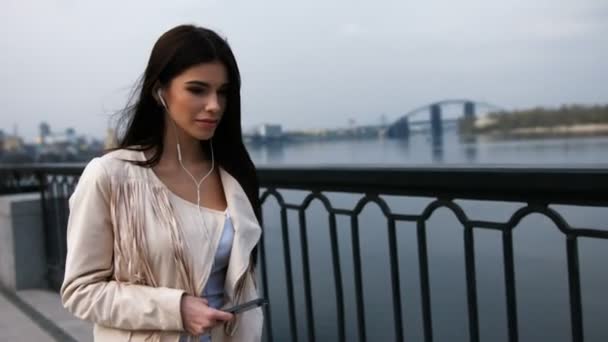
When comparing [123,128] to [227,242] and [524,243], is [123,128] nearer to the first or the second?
[227,242]

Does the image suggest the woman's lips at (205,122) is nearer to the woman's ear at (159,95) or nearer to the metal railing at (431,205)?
the woman's ear at (159,95)

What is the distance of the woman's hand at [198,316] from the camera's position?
1.44 metres

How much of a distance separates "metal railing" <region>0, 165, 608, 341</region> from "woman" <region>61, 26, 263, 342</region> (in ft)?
2.29

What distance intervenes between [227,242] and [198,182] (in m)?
0.21

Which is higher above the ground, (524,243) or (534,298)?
(524,243)

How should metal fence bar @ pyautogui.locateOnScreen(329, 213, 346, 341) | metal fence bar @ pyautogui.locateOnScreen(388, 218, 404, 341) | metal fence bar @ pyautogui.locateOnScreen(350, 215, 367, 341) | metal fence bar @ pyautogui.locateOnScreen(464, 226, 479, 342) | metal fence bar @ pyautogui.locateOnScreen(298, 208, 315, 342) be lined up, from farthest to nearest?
metal fence bar @ pyautogui.locateOnScreen(298, 208, 315, 342), metal fence bar @ pyautogui.locateOnScreen(329, 213, 346, 341), metal fence bar @ pyautogui.locateOnScreen(350, 215, 367, 341), metal fence bar @ pyautogui.locateOnScreen(388, 218, 404, 341), metal fence bar @ pyautogui.locateOnScreen(464, 226, 479, 342)

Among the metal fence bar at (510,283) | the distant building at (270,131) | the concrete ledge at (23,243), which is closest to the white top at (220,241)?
the metal fence bar at (510,283)

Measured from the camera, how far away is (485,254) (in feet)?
7.64

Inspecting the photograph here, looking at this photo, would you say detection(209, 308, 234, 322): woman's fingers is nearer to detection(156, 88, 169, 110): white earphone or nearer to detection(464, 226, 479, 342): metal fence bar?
detection(156, 88, 169, 110): white earphone

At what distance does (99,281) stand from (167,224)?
0.22 metres

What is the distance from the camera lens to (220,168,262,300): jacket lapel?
1.57m

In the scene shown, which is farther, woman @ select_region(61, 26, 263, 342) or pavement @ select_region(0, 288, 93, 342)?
pavement @ select_region(0, 288, 93, 342)

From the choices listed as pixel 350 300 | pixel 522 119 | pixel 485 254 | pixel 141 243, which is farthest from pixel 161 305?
pixel 522 119

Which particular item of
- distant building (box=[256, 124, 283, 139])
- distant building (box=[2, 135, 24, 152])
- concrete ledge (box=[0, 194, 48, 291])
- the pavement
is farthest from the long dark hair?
distant building (box=[2, 135, 24, 152])
